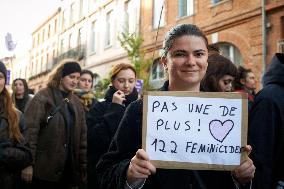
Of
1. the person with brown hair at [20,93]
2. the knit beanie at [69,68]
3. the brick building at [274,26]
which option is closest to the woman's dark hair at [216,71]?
the knit beanie at [69,68]

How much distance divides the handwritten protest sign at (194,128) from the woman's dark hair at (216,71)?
1200 mm

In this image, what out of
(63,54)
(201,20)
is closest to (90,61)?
(63,54)

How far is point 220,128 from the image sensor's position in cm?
187

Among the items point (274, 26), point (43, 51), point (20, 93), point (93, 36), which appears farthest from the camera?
point (43, 51)

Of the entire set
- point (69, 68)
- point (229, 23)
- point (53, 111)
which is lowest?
point (53, 111)

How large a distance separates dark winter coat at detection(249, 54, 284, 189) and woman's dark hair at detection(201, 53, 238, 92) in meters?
0.89

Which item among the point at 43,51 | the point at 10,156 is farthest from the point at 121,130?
the point at 43,51

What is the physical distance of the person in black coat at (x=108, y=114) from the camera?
3836 millimetres

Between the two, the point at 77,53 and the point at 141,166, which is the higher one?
the point at 77,53

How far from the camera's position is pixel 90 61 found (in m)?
25.5

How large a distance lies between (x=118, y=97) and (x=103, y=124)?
304 millimetres

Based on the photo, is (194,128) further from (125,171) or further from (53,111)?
(53,111)

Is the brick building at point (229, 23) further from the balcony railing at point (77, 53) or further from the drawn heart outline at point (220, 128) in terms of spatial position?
the balcony railing at point (77, 53)

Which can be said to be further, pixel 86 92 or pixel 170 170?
pixel 86 92
